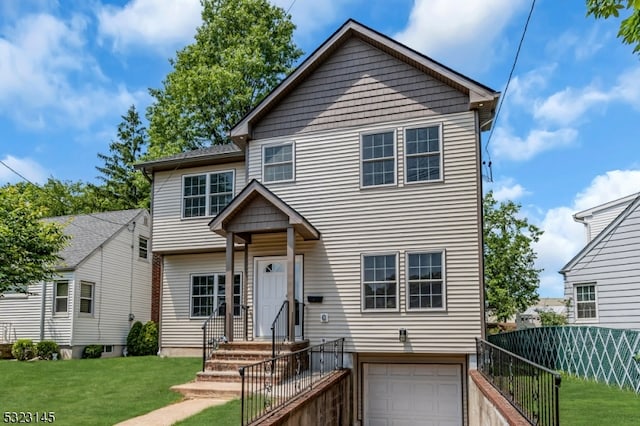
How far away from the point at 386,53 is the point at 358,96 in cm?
124

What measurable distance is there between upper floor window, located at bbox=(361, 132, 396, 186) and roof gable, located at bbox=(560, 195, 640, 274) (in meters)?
6.28

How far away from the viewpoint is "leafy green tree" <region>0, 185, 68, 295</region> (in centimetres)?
1123

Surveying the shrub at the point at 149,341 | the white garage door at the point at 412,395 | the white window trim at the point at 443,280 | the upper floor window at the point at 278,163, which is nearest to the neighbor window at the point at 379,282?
the white window trim at the point at 443,280

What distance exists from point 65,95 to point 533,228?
72.6 ft

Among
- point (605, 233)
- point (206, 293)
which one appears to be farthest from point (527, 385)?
point (206, 293)

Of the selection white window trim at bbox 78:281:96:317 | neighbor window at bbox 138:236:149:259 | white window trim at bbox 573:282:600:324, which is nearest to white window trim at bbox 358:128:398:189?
white window trim at bbox 573:282:600:324

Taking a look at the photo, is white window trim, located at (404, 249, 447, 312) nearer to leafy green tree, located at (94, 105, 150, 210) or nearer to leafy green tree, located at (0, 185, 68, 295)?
leafy green tree, located at (0, 185, 68, 295)

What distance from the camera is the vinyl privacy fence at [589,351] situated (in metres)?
10.9

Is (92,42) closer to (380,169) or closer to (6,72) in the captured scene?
(6,72)

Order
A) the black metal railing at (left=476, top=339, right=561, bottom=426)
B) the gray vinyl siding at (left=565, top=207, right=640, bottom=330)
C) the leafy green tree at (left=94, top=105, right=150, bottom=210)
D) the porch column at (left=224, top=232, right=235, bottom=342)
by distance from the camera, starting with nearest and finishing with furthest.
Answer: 1. the black metal railing at (left=476, top=339, right=561, bottom=426)
2. the porch column at (left=224, top=232, right=235, bottom=342)
3. the gray vinyl siding at (left=565, top=207, right=640, bottom=330)
4. the leafy green tree at (left=94, top=105, right=150, bottom=210)

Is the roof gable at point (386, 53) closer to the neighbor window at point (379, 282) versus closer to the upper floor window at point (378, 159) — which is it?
the upper floor window at point (378, 159)

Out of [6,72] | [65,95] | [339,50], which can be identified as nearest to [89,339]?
[65,95]

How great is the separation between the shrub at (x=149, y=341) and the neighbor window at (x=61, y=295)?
9.69 feet

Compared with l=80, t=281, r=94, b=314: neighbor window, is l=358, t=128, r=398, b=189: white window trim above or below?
above
